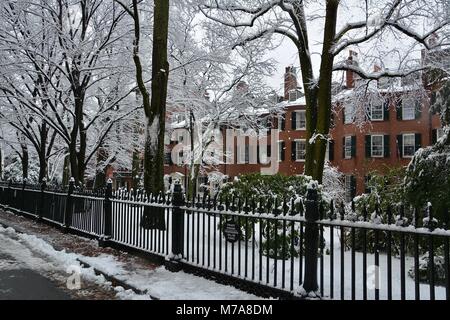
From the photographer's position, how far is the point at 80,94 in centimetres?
1950

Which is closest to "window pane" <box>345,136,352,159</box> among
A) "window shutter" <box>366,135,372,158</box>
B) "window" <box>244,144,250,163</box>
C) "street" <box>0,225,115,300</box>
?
"window shutter" <box>366,135,372,158</box>

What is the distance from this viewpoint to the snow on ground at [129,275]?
6574 millimetres

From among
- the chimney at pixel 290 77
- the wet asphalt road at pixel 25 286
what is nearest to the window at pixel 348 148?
the chimney at pixel 290 77

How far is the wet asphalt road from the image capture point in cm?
673

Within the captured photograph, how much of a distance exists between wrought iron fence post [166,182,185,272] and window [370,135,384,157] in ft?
106

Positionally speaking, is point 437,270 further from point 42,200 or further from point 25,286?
point 42,200

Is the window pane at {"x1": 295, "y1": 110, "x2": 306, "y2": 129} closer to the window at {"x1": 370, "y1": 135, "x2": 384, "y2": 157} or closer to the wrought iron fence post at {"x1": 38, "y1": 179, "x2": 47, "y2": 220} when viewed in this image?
the window at {"x1": 370, "y1": 135, "x2": 384, "y2": 157}

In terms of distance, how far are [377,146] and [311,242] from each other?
3424 cm

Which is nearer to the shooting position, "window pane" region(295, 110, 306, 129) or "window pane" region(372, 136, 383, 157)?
"window pane" region(372, 136, 383, 157)

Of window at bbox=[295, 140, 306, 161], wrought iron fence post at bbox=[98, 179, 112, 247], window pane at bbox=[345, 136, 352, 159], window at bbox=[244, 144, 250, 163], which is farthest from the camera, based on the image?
window at bbox=[244, 144, 250, 163]

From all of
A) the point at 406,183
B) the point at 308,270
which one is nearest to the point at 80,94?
the point at 406,183

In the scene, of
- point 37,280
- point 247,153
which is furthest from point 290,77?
point 37,280

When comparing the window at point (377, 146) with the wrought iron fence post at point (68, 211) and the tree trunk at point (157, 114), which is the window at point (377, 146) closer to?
the tree trunk at point (157, 114)

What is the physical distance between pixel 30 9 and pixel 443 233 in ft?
62.7
